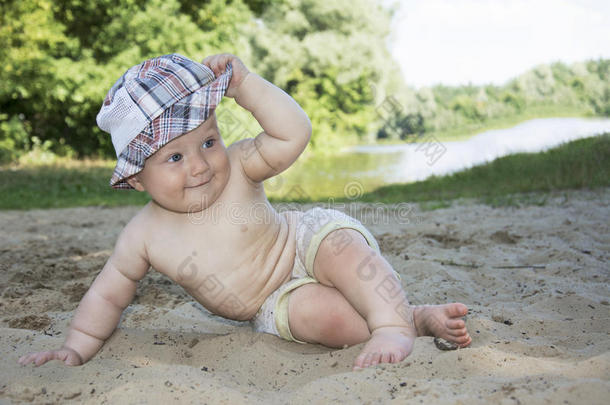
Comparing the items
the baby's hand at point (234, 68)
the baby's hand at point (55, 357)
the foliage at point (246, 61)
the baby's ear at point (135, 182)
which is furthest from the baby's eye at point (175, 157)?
the foliage at point (246, 61)

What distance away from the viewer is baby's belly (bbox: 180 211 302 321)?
7.08ft

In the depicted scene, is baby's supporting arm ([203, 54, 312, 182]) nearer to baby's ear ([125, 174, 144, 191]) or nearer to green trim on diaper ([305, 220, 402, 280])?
green trim on diaper ([305, 220, 402, 280])

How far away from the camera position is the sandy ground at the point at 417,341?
4.89 ft

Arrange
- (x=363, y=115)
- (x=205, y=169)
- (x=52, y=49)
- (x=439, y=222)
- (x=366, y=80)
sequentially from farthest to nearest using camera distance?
(x=363, y=115), (x=366, y=80), (x=52, y=49), (x=439, y=222), (x=205, y=169)

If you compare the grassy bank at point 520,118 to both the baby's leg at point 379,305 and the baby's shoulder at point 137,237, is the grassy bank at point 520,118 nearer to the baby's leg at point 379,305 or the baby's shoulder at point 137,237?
the baby's leg at point 379,305

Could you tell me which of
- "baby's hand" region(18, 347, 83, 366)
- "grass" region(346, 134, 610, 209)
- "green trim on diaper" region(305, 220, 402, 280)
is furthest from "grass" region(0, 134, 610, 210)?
"baby's hand" region(18, 347, 83, 366)

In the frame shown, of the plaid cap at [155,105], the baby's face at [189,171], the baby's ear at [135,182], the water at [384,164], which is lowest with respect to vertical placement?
the water at [384,164]

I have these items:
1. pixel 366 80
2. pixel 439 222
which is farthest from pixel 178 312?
pixel 366 80

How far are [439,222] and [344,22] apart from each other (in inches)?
694

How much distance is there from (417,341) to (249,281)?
75 centimetres

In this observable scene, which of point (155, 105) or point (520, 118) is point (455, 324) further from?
point (520, 118)

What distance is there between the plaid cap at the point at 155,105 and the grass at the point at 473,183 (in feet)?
14.4

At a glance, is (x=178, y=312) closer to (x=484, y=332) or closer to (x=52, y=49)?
(x=484, y=332)

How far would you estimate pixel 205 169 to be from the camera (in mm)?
1988
